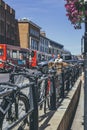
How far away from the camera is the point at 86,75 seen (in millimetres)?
6496

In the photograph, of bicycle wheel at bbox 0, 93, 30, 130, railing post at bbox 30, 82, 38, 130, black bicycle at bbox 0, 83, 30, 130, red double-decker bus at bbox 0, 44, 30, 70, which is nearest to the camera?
black bicycle at bbox 0, 83, 30, 130

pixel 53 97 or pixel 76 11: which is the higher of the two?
pixel 76 11

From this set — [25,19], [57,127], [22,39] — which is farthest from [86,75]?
[25,19]

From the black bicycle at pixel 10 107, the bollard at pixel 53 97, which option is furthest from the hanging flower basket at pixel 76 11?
the bollard at pixel 53 97

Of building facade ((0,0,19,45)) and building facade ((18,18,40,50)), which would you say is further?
building facade ((18,18,40,50))

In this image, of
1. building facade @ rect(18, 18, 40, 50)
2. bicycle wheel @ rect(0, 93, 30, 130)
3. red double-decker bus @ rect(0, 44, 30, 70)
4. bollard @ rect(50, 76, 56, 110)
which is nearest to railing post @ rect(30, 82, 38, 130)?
bicycle wheel @ rect(0, 93, 30, 130)

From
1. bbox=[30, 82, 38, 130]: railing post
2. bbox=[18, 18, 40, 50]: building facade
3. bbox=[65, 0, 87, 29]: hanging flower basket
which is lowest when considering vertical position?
bbox=[30, 82, 38, 130]: railing post

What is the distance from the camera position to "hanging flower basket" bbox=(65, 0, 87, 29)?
6.40 metres

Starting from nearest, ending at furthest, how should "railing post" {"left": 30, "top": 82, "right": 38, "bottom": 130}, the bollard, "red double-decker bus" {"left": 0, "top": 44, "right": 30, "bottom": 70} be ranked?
"railing post" {"left": 30, "top": 82, "right": 38, "bottom": 130} < the bollard < "red double-decker bus" {"left": 0, "top": 44, "right": 30, "bottom": 70}

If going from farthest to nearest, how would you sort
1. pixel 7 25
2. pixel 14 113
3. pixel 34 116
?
1. pixel 7 25
2. pixel 34 116
3. pixel 14 113

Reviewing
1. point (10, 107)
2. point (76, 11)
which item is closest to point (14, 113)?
point (10, 107)

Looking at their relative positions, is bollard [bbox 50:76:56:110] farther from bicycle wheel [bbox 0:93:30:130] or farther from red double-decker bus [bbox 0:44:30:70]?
red double-decker bus [bbox 0:44:30:70]

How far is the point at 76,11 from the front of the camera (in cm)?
650

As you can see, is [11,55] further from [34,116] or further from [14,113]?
[14,113]
